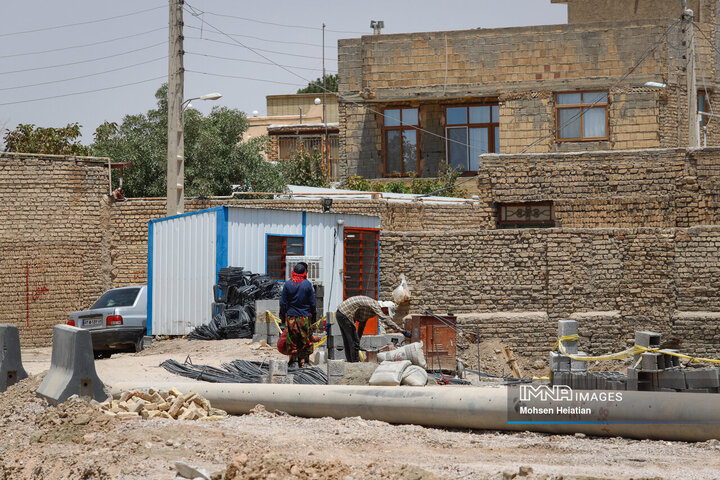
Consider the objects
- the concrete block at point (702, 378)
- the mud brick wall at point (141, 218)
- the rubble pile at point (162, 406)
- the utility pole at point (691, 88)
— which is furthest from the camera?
the utility pole at point (691, 88)

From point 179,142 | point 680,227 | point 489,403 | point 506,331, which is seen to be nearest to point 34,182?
point 179,142

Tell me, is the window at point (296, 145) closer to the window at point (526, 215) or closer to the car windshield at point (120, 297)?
the window at point (526, 215)

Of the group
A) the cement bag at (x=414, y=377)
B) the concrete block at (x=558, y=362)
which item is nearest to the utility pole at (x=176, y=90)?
the concrete block at (x=558, y=362)

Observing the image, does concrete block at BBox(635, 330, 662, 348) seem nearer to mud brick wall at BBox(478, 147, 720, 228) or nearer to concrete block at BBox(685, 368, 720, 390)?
concrete block at BBox(685, 368, 720, 390)

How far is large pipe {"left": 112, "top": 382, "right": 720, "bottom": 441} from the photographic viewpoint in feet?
28.5

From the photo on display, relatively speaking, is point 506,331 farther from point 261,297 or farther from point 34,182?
point 34,182

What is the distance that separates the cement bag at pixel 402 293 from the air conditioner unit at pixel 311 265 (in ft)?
6.31

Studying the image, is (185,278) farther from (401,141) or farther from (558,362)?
(401,141)

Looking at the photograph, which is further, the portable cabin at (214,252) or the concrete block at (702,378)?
the portable cabin at (214,252)

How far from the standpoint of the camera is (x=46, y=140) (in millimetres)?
36250

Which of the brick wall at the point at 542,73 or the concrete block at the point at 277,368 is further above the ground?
the brick wall at the point at 542,73

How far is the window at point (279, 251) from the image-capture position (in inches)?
770

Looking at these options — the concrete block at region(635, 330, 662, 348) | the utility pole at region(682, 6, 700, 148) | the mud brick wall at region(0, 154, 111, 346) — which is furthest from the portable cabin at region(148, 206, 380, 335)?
the utility pole at region(682, 6, 700, 148)

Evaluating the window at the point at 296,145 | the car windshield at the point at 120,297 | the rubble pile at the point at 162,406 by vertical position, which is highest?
the window at the point at 296,145
